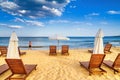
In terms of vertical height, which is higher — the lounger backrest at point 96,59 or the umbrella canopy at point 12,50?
the umbrella canopy at point 12,50

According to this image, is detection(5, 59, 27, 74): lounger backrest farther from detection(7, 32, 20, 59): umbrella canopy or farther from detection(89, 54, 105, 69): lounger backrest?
detection(89, 54, 105, 69): lounger backrest

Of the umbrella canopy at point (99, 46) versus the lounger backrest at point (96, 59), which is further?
the umbrella canopy at point (99, 46)

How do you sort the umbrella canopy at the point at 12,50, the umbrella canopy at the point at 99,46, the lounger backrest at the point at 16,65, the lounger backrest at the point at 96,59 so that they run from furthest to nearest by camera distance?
the umbrella canopy at the point at 99,46, the lounger backrest at the point at 96,59, the umbrella canopy at the point at 12,50, the lounger backrest at the point at 16,65

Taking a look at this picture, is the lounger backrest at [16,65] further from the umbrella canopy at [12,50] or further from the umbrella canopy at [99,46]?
the umbrella canopy at [99,46]

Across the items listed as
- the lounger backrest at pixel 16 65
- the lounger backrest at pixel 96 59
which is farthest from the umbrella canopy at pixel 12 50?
the lounger backrest at pixel 96 59

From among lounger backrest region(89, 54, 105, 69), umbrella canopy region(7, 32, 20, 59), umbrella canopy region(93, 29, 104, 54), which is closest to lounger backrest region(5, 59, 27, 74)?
umbrella canopy region(7, 32, 20, 59)

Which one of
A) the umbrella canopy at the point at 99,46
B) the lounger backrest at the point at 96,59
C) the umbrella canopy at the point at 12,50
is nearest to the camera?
the umbrella canopy at the point at 12,50

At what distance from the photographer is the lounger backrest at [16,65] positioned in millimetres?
6035

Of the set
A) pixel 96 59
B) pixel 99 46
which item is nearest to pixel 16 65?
pixel 96 59

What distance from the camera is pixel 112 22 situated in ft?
149

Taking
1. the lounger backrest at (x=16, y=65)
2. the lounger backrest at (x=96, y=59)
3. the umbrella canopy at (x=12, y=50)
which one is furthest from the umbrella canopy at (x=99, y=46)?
the umbrella canopy at (x=12, y=50)

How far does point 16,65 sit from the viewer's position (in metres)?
6.13

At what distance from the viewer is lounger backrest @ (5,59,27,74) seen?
6035 mm

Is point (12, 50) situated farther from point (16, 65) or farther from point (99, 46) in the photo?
point (99, 46)
